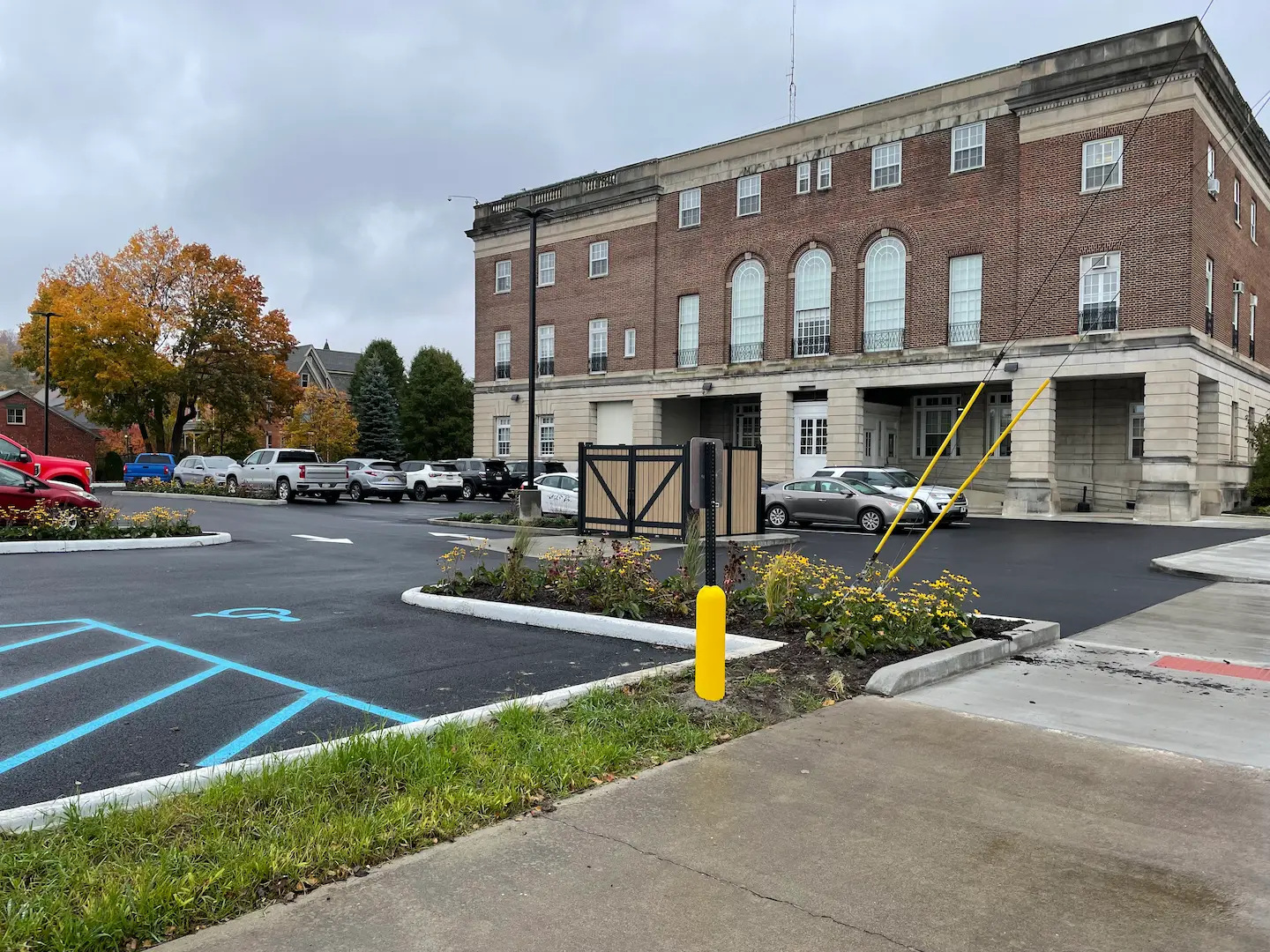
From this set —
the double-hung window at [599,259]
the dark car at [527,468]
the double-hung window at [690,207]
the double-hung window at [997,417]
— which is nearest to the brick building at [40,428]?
the dark car at [527,468]

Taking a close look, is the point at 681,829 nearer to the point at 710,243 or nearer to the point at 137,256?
the point at 710,243

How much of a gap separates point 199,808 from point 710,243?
38425 mm

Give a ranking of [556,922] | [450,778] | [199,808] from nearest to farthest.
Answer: [556,922] < [199,808] < [450,778]

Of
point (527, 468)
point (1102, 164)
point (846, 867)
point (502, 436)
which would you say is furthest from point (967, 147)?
point (846, 867)

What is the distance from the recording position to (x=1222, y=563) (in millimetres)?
15891

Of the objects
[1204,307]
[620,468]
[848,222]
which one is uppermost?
[848,222]

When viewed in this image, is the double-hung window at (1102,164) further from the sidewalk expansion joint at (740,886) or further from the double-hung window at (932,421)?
the sidewalk expansion joint at (740,886)

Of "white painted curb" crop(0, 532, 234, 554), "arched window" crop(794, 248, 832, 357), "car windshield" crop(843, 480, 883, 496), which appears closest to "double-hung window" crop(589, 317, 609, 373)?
"arched window" crop(794, 248, 832, 357)

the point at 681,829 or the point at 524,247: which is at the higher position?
the point at 524,247

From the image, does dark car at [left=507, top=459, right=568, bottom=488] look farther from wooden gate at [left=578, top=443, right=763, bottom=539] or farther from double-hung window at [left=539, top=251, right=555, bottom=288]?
wooden gate at [left=578, top=443, right=763, bottom=539]

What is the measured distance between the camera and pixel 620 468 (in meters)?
19.7

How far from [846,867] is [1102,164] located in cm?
3211

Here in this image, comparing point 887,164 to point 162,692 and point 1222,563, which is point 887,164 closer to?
point 1222,563

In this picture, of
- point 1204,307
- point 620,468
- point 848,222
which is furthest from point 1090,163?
point 620,468
